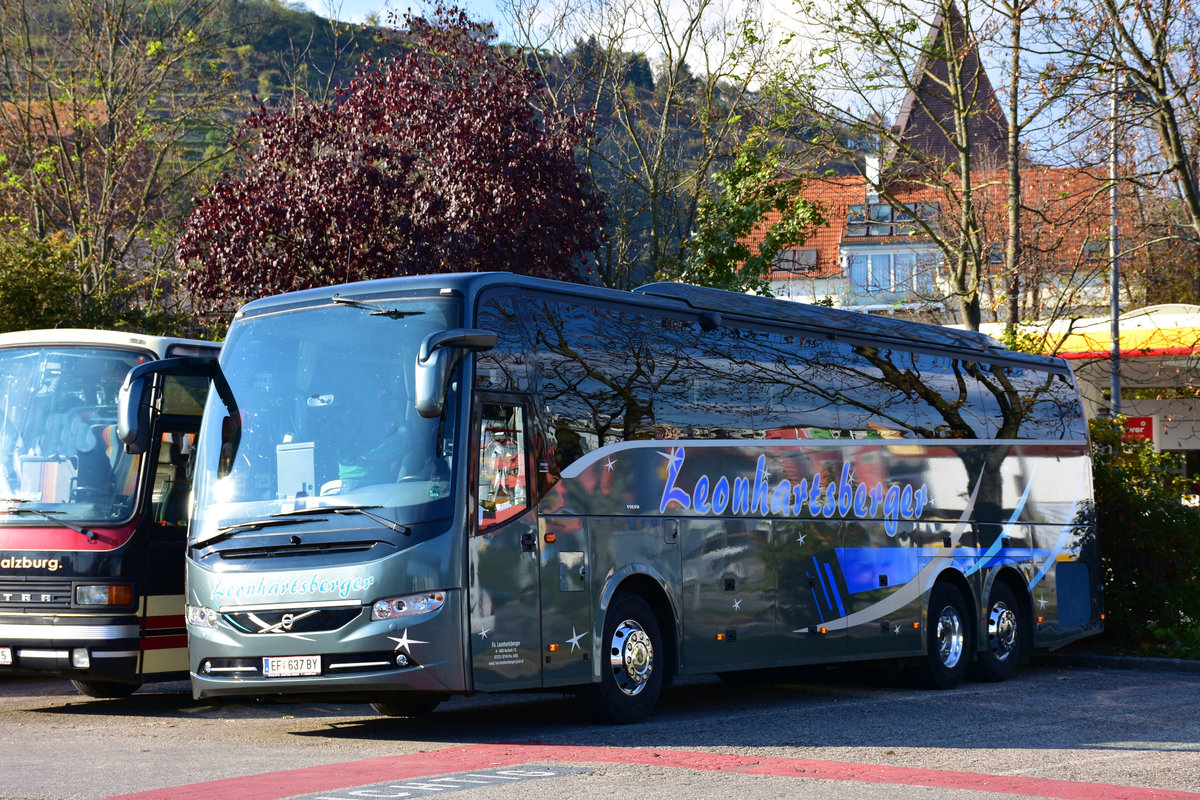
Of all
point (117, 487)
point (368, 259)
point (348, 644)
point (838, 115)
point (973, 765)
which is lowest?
point (973, 765)

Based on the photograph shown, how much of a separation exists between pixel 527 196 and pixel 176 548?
10311 millimetres

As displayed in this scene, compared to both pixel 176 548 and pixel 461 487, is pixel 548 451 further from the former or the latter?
pixel 176 548

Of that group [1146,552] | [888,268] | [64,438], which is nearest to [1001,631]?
[1146,552]

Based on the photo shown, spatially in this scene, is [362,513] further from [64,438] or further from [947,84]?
[947,84]

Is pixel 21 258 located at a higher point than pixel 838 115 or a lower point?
lower

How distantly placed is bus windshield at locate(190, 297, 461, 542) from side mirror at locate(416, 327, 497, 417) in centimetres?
43

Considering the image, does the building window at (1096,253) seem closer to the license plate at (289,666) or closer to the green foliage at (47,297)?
the green foliage at (47,297)

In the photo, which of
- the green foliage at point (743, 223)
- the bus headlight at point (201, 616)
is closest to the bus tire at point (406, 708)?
the bus headlight at point (201, 616)

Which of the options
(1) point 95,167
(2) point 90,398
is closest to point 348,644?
(2) point 90,398

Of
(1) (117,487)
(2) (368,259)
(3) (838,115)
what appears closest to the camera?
(1) (117,487)

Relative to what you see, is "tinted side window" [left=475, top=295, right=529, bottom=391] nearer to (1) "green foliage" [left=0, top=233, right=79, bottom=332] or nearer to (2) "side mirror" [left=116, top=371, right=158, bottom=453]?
(2) "side mirror" [left=116, top=371, right=158, bottom=453]

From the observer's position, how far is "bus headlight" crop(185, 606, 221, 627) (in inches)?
410

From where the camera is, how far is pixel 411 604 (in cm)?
980

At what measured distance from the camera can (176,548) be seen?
40.2 feet
